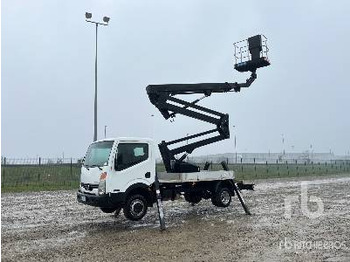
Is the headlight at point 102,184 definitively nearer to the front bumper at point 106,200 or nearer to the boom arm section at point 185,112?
the front bumper at point 106,200

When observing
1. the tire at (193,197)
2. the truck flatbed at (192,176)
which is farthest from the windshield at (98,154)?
the tire at (193,197)

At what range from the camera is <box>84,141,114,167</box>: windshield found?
1064 cm

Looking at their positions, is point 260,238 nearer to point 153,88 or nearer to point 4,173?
point 153,88

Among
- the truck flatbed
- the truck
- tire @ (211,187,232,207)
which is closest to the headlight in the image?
the truck

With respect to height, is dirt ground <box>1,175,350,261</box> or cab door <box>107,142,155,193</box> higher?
cab door <box>107,142,155,193</box>

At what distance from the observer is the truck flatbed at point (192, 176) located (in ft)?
39.9

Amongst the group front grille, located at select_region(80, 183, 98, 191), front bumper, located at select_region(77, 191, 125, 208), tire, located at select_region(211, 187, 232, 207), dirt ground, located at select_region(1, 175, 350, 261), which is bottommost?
dirt ground, located at select_region(1, 175, 350, 261)

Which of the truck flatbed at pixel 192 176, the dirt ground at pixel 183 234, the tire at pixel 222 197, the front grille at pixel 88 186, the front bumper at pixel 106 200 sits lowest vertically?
the dirt ground at pixel 183 234

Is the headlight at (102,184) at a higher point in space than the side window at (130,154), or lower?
lower

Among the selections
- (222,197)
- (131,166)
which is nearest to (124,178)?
(131,166)

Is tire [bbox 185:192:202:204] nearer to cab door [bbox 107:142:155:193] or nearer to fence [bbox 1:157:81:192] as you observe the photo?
cab door [bbox 107:142:155:193]

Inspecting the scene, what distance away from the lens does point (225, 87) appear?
14.1 meters

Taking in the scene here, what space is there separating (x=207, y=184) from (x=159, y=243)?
4.98m

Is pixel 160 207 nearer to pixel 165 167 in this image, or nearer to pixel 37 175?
pixel 165 167
